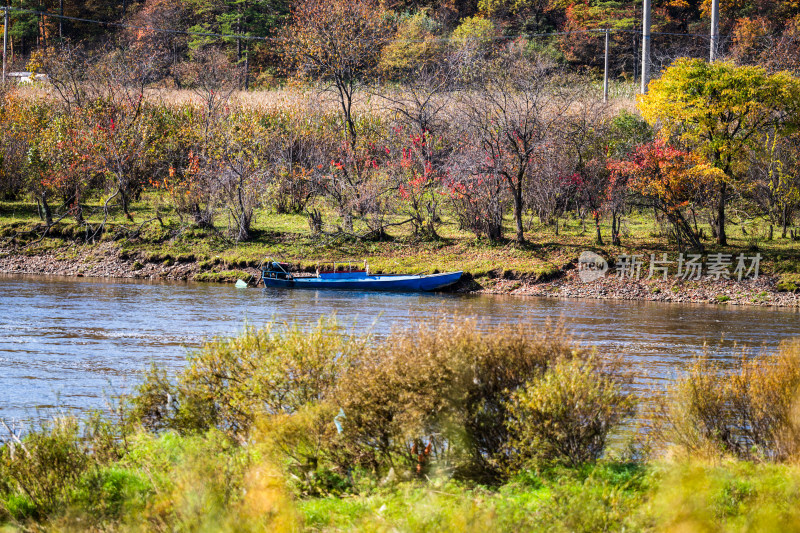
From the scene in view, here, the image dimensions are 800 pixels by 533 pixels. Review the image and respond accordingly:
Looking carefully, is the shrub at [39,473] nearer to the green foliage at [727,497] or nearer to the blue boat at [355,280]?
the green foliage at [727,497]

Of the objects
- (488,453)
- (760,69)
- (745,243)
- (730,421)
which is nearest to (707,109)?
(760,69)

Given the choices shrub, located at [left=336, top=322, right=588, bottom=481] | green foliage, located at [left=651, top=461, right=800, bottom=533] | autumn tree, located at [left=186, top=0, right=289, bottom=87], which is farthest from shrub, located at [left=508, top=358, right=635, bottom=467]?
autumn tree, located at [left=186, top=0, right=289, bottom=87]

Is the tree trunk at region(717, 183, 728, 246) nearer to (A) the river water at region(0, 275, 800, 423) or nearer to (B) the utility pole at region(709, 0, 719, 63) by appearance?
(A) the river water at region(0, 275, 800, 423)

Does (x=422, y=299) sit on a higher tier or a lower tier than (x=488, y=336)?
lower

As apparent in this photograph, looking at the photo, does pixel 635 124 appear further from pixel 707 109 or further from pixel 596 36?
pixel 596 36

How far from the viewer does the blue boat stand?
108 feet

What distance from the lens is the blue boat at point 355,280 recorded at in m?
32.8

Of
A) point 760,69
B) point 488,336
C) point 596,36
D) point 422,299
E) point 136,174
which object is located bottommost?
point 422,299

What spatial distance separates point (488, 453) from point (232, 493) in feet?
11.1

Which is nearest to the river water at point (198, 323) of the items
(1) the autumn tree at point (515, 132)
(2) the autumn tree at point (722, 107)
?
(1) the autumn tree at point (515, 132)

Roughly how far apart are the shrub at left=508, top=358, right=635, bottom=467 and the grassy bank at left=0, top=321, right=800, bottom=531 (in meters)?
0.02

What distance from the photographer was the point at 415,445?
9672 mm

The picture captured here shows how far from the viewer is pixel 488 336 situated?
10.2 metres

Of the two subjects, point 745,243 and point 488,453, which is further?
point 745,243
